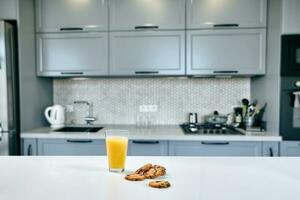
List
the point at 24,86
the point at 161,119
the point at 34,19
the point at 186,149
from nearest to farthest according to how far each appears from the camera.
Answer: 1. the point at 186,149
2. the point at 24,86
3. the point at 34,19
4. the point at 161,119

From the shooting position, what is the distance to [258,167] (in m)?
1.08

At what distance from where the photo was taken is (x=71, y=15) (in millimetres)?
2586

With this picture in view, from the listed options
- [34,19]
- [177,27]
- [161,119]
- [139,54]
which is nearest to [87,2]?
[34,19]

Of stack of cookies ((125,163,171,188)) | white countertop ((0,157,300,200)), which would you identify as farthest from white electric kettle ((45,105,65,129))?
stack of cookies ((125,163,171,188))

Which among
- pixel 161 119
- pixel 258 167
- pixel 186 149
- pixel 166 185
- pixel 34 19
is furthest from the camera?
pixel 161 119

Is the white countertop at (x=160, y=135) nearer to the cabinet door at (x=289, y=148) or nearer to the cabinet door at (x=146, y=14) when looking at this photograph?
the cabinet door at (x=289, y=148)

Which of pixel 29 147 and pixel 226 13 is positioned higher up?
pixel 226 13

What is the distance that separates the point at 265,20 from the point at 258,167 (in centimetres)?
183

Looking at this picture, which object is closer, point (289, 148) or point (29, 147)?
point (289, 148)

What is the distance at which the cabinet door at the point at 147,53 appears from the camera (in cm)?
252

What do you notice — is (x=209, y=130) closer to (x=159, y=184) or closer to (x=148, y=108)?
(x=148, y=108)

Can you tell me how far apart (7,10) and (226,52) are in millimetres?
2180

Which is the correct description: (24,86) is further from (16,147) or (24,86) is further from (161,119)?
(161,119)

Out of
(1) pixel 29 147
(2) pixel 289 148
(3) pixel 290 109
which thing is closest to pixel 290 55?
(3) pixel 290 109
